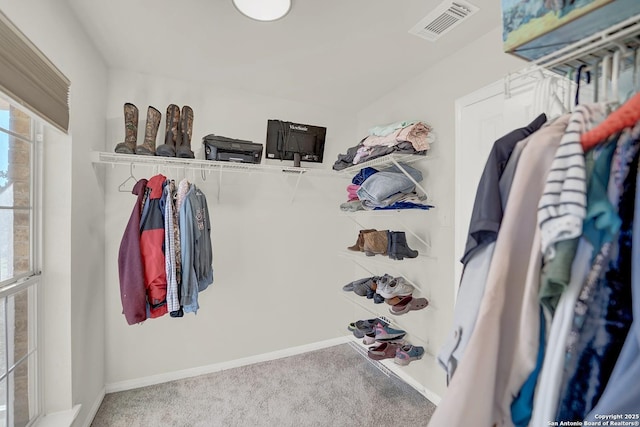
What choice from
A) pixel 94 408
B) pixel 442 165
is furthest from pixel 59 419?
pixel 442 165

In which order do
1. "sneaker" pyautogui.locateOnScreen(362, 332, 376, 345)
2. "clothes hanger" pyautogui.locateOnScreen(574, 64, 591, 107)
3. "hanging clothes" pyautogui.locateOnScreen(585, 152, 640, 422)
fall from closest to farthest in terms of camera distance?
"hanging clothes" pyautogui.locateOnScreen(585, 152, 640, 422) → "clothes hanger" pyautogui.locateOnScreen(574, 64, 591, 107) → "sneaker" pyautogui.locateOnScreen(362, 332, 376, 345)

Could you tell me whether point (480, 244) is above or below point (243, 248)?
above

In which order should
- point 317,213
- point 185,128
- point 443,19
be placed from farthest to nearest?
point 317,213 < point 185,128 < point 443,19

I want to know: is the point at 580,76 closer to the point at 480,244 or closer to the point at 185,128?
the point at 480,244

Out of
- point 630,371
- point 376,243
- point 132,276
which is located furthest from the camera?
→ point 376,243

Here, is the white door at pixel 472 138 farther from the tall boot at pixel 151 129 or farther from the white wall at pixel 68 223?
the white wall at pixel 68 223

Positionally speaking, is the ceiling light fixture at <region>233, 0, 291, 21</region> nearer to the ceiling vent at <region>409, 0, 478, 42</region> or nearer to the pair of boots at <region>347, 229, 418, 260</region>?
the ceiling vent at <region>409, 0, 478, 42</region>

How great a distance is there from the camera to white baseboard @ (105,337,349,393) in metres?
2.06

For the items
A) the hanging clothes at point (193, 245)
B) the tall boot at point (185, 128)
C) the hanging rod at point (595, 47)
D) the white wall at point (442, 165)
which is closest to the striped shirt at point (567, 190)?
the hanging rod at point (595, 47)

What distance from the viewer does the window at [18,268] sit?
1.19 m

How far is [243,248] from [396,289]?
4.24ft

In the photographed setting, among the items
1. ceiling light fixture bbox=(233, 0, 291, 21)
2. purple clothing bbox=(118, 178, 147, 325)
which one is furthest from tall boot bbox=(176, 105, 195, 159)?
ceiling light fixture bbox=(233, 0, 291, 21)

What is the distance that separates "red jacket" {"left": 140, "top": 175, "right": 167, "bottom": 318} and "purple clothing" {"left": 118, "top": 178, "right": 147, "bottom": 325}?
0.12 ft

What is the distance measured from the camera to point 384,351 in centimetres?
197
